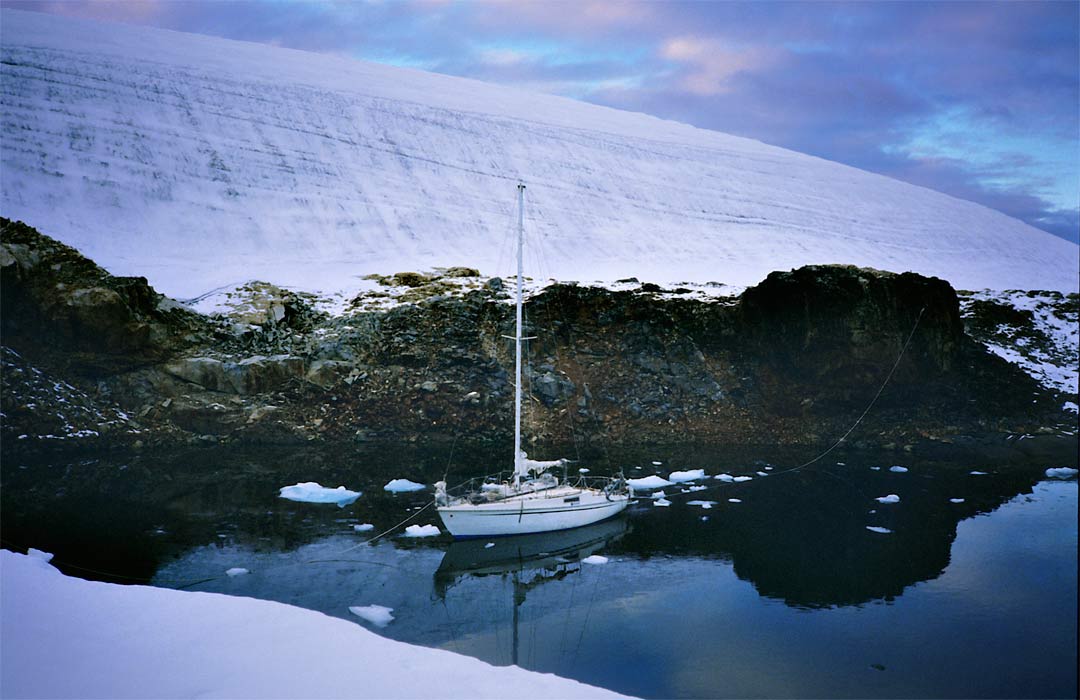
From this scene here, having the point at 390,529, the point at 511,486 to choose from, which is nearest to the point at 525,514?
the point at 511,486

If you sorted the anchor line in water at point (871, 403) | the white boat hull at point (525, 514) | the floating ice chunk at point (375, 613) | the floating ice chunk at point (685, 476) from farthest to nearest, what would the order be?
1. the anchor line in water at point (871, 403)
2. the floating ice chunk at point (685, 476)
3. the white boat hull at point (525, 514)
4. the floating ice chunk at point (375, 613)

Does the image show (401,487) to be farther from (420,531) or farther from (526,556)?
(526,556)

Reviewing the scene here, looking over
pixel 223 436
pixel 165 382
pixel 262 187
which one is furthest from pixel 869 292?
pixel 262 187

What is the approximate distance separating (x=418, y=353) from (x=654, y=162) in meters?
39.2

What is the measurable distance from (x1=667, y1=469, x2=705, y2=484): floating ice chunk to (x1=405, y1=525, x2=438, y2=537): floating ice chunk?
9599mm

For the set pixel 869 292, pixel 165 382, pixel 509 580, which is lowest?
pixel 509 580

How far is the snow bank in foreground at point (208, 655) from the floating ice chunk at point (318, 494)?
319 inches

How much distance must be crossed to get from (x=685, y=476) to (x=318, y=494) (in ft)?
42.9

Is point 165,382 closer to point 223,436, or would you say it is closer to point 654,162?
point 223,436

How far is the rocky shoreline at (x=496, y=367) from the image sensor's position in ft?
104

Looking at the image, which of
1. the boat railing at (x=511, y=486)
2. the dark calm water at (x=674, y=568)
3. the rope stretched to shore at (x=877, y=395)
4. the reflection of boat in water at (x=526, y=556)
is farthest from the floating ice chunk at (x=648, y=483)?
the rope stretched to shore at (x=877, y=395)

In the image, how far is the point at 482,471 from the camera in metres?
27.3

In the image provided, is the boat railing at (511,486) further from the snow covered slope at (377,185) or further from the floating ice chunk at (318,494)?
the snow covered slope at (377,185)

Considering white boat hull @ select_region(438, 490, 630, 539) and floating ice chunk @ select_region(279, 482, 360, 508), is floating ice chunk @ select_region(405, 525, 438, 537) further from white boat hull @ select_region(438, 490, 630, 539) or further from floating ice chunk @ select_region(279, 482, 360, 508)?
floating ice chunk @ select_region(279, 482, 360, 508)
